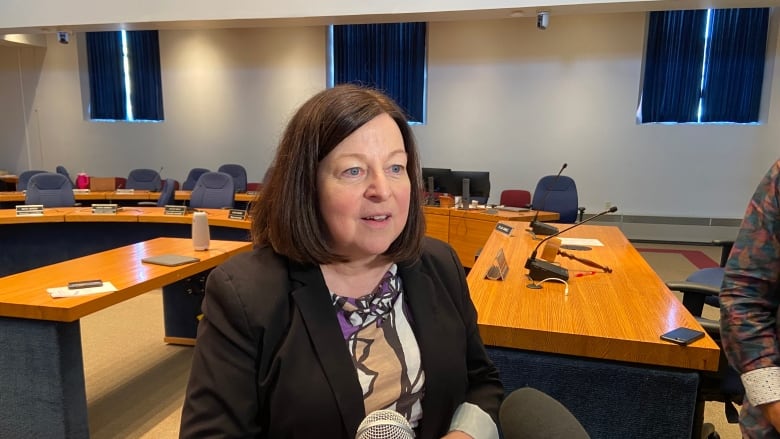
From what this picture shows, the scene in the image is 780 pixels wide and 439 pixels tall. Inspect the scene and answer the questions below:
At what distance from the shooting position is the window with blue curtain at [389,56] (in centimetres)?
733

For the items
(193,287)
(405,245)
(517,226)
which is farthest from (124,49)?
(405,245)

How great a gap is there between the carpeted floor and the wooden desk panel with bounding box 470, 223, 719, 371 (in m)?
1.02

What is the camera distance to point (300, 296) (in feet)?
3.00

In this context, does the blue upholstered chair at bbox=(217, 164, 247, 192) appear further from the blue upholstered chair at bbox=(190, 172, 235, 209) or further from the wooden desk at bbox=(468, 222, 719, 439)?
the wooden desk at bbox=(468, 222, 719, 439)

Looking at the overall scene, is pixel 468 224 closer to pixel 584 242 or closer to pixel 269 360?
pixel 584 242

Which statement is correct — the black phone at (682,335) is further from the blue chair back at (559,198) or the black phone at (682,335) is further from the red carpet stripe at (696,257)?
the red carpet stripe at (696,257)

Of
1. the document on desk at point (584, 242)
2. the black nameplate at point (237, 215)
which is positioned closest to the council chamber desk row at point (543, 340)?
the document on desk at point (584, 242)

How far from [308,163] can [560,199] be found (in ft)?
15.2

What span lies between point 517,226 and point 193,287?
2207 millimetres

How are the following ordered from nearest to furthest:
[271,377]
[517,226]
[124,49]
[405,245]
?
[271,377] → [405,245] → [517,226] → [124,49]

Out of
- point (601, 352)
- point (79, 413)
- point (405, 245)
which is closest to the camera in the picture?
point (405, 245)

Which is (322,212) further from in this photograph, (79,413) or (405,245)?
(79,413)

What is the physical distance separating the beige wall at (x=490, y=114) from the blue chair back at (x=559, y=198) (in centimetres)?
193

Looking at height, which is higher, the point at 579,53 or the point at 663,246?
the point at 579,53
